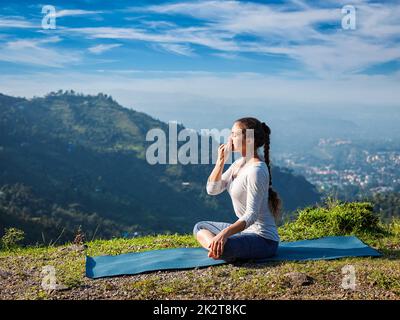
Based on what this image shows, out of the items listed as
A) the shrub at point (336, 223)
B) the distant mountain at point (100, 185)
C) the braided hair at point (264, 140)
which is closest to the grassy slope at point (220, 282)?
the braided hair at point (264, 140)

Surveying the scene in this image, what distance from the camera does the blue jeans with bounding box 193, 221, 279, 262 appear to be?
17.7 feet

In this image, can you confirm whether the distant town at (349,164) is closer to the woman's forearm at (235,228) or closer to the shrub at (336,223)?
the shrub at (336,223)

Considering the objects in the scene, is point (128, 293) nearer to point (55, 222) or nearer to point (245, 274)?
point (245, 274)

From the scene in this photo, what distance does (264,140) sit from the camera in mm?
5453

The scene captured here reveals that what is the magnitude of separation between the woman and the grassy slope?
208 mm

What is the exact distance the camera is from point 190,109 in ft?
467

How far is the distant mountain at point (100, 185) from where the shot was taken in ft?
184

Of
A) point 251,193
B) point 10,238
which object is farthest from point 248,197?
point 10,238

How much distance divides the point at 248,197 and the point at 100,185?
73942 mm

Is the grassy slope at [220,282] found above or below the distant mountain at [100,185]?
above

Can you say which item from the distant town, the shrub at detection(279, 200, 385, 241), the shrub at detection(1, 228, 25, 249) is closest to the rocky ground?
the shrub at detection(1, 228, 25, 249)

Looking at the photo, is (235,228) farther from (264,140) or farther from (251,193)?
(264,140)

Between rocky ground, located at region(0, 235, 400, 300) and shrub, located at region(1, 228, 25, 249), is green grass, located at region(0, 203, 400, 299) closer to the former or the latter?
rocky ground, located at region(0, 235, 400, 300)
